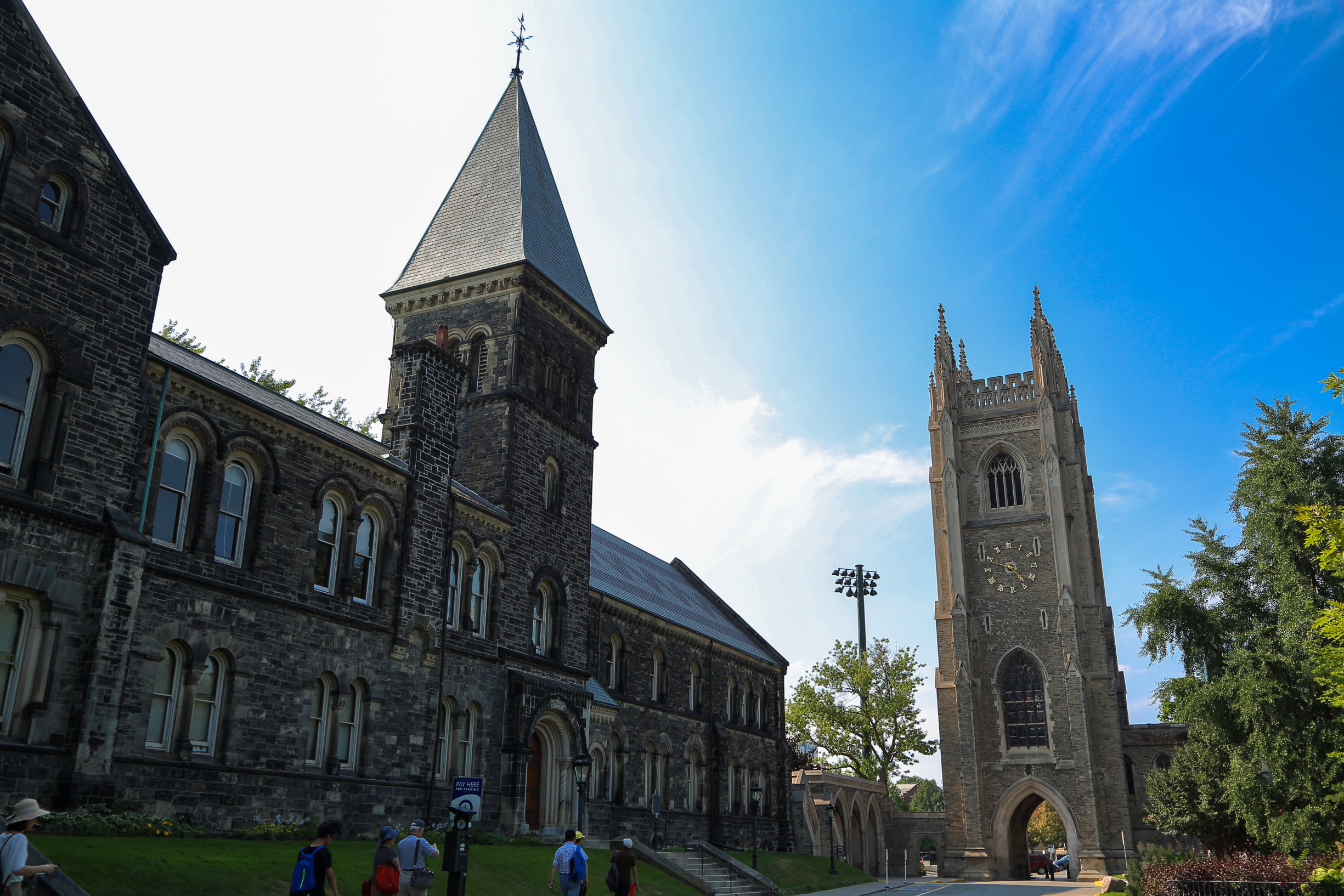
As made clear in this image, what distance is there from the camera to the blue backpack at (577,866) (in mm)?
14773

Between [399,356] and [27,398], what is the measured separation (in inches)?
416

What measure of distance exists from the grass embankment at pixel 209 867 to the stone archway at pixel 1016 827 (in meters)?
36.7

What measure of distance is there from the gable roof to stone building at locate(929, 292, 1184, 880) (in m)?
45.1

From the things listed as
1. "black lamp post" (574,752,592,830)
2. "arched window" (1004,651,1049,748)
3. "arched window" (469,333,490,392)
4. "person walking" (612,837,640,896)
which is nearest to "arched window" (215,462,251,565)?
"person walking" (612,837,640,896)

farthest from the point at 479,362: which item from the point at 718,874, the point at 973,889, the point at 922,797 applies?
the point at 922,797

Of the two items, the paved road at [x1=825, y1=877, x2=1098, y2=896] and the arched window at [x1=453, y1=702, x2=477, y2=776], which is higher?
the arched window at [x1=453, y1=702, x2=477, y2=776]

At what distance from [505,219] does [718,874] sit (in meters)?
21.4

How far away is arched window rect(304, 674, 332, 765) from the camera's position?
770 inches

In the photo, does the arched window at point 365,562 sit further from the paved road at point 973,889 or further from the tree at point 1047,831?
the tree at point 1047,831

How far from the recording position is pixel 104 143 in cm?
1702

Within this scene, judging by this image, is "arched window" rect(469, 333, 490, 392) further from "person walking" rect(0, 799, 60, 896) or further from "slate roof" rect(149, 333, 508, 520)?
"person walking" rect(0, 799, 60, 896)

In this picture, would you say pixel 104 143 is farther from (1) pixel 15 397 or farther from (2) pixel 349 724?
(2) pixel 349 724

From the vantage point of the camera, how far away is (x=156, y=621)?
16.7 m

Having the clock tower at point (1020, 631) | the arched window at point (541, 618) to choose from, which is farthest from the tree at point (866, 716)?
the arched window at point (541, 618)
